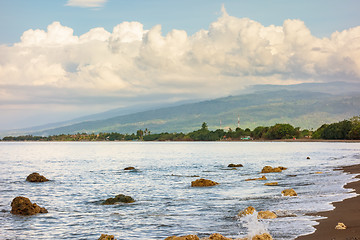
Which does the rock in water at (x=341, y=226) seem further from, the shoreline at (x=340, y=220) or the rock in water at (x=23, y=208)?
the rock in water at (x=23, y=208)

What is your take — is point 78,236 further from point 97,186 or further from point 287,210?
point 97,186

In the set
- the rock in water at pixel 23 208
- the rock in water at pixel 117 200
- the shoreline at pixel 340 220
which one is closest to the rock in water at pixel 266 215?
the shoreline at pixel 340 220

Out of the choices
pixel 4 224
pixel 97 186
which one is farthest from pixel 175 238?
pixel 97 186

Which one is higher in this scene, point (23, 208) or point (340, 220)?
point (340, 220)

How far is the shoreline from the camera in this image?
51.3ft

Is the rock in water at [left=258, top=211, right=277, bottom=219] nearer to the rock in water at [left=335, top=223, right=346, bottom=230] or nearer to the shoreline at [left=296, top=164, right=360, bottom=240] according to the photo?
the shoreline at [left=296, top=164, right=360, bottom=240]

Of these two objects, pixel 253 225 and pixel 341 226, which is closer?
pixel 341 226

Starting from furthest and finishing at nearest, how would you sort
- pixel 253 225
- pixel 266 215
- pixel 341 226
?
pixel 266 215
pixel 253 225
pixel 341 226

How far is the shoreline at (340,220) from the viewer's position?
1563 centimetres

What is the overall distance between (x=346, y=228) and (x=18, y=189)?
34030 mm

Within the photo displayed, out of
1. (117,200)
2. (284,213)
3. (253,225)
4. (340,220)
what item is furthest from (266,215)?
(117,200)

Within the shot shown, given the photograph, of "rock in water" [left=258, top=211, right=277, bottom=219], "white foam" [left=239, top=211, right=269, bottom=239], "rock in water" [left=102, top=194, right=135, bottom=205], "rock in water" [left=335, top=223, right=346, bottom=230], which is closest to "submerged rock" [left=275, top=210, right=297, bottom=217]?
"rock in water" [left=258, top=211, right=277, bottom=219]

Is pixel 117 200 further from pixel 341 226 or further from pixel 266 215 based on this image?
pixel 341 226

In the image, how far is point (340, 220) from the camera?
18.5m
